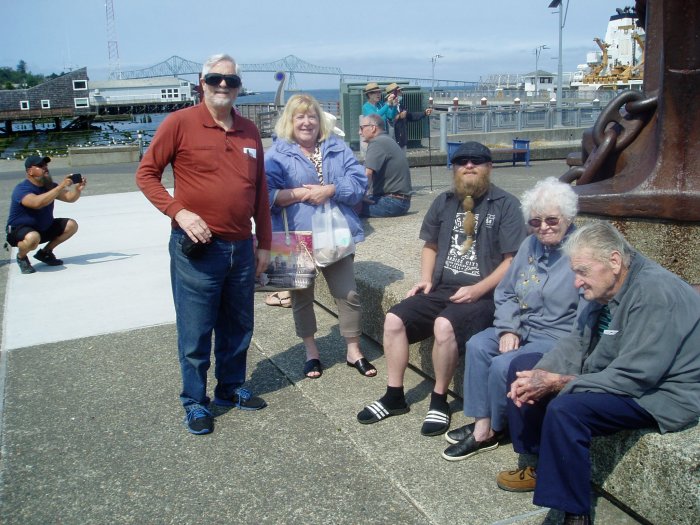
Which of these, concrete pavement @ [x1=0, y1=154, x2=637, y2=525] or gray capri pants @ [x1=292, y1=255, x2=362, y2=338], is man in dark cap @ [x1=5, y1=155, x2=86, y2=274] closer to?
concrete pavement @ [x1=0, y1=154, x2=637, y2=525]

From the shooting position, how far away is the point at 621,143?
4766 millimetres

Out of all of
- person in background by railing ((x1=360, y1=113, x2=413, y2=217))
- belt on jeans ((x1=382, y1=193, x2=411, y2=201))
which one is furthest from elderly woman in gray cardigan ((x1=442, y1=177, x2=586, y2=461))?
belt on jeans ((x1=382, y1=193, x2=411, y2=201))

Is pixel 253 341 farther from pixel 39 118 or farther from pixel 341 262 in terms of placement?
pixel 39 118

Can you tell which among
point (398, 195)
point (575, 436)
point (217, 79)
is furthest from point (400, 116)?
point (575, 436)

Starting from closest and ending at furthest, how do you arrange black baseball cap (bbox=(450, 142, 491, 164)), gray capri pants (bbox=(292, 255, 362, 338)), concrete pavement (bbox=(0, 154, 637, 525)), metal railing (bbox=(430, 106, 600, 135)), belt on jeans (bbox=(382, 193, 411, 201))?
concrete pavement (bbox=(0, 154, 637, 525)), black baseball cap (bbox=(450, 142, 491, 164)), gray capri pants (bbox=(292, 255, 362, 338)), belt on jeans (bbox=(382, 193, 411, 201)), metal railing (bbox=(430, 106, 600, 135))

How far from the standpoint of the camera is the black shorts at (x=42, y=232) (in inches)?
296

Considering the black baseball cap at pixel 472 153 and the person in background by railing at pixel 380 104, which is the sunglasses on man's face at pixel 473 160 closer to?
the black baseball cap at pixel 472 153

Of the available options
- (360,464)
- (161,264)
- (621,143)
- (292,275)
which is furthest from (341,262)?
(161,264)

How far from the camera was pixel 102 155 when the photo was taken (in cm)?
1864

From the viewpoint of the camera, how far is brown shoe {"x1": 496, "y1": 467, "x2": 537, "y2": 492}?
121 inches

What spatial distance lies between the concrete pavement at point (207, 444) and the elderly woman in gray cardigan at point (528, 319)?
0.14 metres

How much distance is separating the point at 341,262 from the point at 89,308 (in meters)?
2.74

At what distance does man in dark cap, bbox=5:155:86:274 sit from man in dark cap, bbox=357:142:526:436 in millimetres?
4994

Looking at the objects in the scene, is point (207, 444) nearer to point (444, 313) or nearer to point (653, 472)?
point (444, 313)
